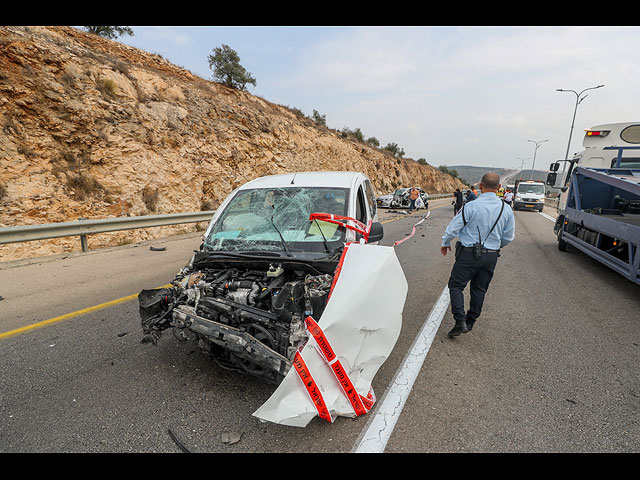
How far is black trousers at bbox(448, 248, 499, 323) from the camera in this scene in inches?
144

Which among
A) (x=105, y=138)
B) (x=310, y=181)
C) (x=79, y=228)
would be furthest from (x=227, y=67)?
(x=310, y=181)

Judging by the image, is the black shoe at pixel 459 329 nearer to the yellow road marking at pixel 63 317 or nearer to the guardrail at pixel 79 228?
the yellow road marking at pixel 63 317

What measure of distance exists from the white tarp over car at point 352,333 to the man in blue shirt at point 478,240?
4.30ft

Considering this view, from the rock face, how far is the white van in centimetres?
1742

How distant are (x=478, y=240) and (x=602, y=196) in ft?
21.5

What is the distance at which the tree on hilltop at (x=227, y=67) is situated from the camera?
20812 millimetres

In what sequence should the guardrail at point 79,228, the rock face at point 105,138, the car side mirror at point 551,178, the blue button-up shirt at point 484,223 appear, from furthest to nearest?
the car side mirror at point 551,178 < the rock face at point 105,138 < the guardrail at point 79,228 < the blue button-up shirt at point 484,223

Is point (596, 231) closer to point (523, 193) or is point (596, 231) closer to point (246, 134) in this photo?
point (246, 134)

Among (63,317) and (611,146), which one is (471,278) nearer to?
(63,317)

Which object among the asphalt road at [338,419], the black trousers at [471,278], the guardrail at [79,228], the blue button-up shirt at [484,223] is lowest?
the asphalt road at [338,419]

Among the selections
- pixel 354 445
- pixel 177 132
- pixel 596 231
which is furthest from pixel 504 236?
pixel 177 132

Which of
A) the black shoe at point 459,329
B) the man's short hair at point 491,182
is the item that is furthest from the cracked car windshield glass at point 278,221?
the black shoe at point 459,329

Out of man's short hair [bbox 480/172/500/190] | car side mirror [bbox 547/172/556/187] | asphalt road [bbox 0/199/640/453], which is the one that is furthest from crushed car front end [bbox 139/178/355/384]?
car side mirror [bbox 547/172/556/187]

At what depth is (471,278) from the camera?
149 inches
